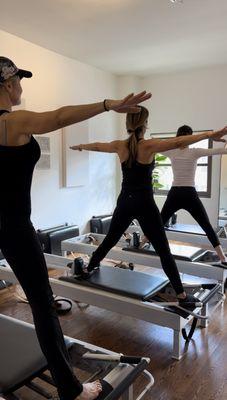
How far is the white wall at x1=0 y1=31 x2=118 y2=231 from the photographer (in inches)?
169

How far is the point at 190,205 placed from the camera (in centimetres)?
304

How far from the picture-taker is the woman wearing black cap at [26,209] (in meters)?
1.12

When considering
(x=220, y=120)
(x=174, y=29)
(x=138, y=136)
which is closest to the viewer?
(x=138, y=136)

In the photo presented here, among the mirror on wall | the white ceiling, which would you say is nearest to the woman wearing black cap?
the white ceiling

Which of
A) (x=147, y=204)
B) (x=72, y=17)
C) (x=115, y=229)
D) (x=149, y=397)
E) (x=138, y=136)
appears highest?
(x=72, y=17)

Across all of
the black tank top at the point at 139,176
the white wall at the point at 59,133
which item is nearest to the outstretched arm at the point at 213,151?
the black tank top at the point at 139,176

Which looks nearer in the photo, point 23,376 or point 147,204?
point 23,376

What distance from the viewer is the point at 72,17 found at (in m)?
3.56

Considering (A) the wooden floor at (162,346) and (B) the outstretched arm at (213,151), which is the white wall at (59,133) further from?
(B) the outstretched arm at (213,151)

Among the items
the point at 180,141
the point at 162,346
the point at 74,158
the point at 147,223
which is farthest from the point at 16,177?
the point at 74,158

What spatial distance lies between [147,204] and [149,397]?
1.13 m

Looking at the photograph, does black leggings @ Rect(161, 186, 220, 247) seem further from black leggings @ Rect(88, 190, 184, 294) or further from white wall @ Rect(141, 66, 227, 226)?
white wall @ Rect(141, 66, 227, 226)

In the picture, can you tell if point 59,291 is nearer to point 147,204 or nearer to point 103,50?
point 147,204

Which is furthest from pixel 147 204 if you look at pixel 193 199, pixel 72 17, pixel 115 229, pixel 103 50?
pixel 103 50
